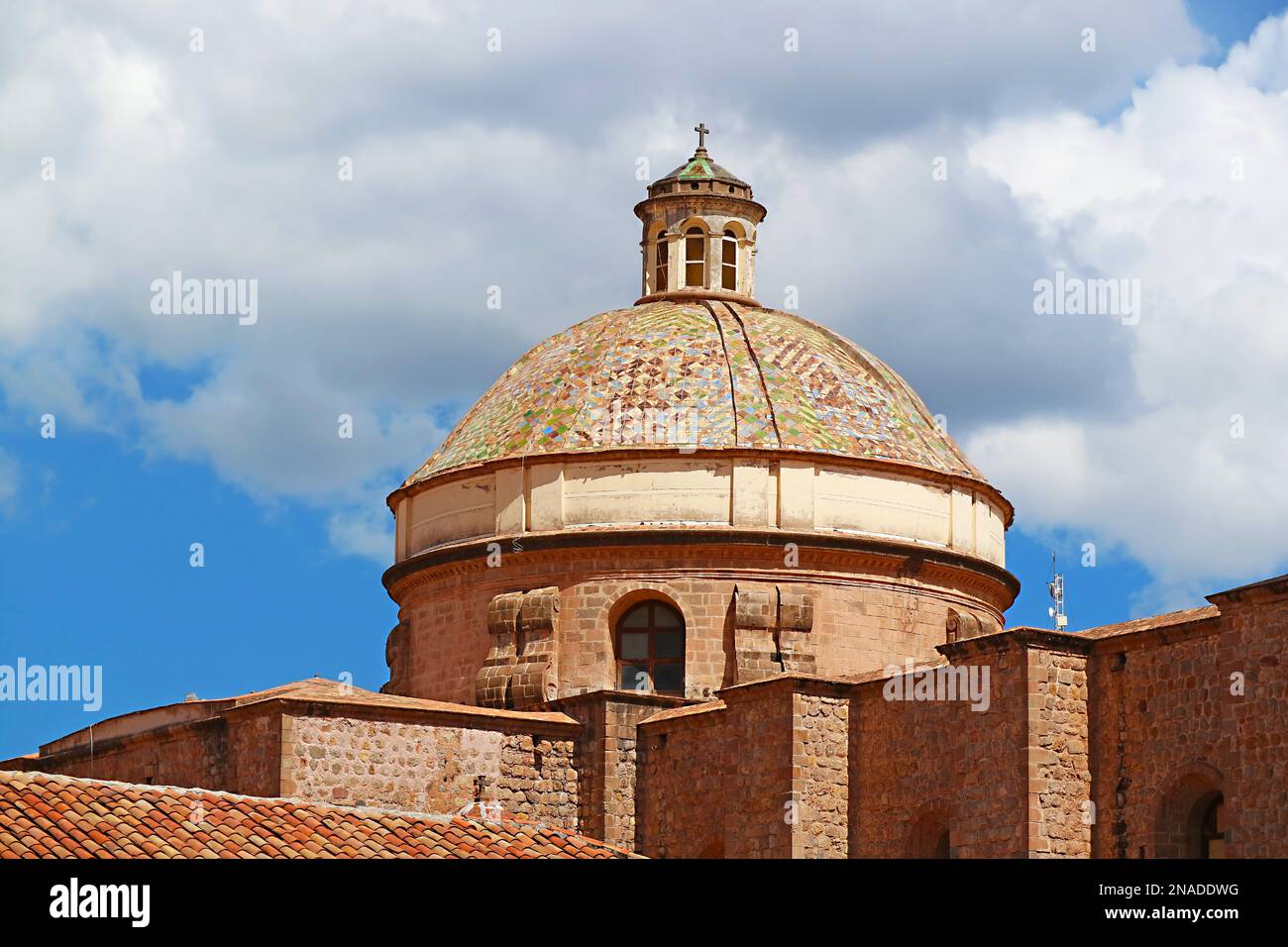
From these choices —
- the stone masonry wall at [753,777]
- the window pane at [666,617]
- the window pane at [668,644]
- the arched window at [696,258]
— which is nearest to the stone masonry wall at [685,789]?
the stone masonry wall at [753,777]

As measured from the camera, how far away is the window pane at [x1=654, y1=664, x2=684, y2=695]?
30.5 meters

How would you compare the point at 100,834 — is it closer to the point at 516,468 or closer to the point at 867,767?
the point at 867,767

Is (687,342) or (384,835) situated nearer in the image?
(384,835)

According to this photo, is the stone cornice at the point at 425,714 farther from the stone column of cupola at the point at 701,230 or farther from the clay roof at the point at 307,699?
the stone column of cupola at the point at 701,230

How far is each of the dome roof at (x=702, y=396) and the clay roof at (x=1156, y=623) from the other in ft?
22.9

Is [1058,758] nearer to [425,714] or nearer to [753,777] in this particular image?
[753,777]

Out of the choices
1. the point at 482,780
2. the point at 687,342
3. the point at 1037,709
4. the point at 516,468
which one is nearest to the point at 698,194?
the point at 687,342

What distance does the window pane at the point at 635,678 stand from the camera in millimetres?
30531

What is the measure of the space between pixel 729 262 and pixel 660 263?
920 millimetres

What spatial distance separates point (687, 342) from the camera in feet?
106

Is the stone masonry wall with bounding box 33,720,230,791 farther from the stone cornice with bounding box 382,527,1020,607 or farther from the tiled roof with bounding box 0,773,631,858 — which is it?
the tiled roof with bounding box 0,773,631,858

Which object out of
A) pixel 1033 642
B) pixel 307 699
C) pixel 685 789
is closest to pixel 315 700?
pixel 307 699

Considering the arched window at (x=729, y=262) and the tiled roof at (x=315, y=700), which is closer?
the tiled roof at (x=315, y=700)
